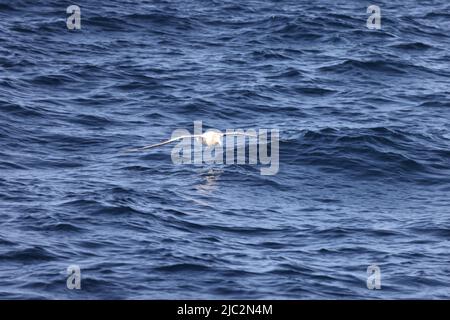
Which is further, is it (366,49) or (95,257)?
(366,49)

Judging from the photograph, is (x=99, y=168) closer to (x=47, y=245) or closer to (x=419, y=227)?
(x=47, y=245)

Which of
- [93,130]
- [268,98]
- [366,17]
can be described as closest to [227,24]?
[366,17]

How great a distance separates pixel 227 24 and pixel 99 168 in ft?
52.1

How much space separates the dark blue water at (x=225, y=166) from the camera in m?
23.0

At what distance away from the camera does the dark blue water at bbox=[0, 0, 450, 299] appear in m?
23.0

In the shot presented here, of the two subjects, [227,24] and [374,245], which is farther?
[227,24]

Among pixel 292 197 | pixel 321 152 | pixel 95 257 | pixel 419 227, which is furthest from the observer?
pixel 321 152

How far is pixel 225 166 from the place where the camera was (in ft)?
96.2

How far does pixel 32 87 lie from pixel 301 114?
27.8ft

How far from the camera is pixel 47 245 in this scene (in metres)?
23.7

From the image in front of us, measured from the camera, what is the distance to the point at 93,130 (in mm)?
31547
